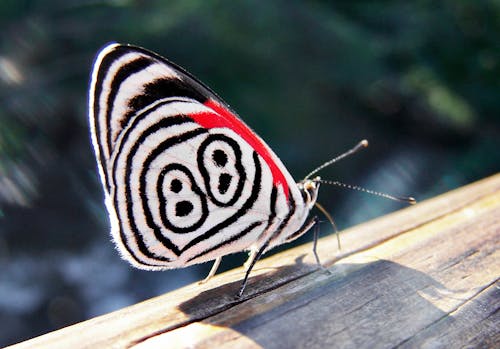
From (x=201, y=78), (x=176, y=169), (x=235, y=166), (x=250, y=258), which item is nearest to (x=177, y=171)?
(x=176, y=169)

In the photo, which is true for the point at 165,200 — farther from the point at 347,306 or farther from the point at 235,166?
the point at 347,306

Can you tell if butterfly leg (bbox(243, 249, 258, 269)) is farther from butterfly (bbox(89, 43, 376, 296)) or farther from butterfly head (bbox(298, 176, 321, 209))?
butterfly head (bbox(298, 176, 321, 209))

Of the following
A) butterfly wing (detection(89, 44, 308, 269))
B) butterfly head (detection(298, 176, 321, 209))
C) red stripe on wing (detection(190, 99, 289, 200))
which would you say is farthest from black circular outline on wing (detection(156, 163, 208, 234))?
butterfly head (detection(298, 176, 321, 209))

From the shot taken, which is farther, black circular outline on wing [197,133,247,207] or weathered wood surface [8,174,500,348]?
black circular outline on wing [197,133,247,207]

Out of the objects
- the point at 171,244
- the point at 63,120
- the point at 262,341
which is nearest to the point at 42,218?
the point at 63,120

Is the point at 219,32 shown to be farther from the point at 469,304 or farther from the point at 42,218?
the point at 469,304

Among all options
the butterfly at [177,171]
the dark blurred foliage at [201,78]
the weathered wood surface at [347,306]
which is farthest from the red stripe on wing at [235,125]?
the dark blurred foliage at [201,78]
